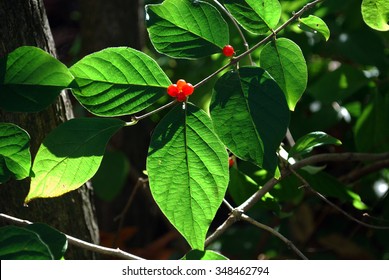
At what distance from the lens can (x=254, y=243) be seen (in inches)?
68.0

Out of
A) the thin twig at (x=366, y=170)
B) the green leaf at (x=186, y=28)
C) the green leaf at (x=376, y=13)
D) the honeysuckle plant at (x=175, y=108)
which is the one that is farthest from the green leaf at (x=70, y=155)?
the thin twig at (x=366, y=170)

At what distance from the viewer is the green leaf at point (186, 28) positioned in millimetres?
811

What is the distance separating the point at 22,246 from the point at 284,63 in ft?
1.24

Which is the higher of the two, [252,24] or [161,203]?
[252,24]

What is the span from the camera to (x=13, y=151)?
752 mm

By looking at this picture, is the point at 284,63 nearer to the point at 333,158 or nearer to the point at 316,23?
the point at 316,23

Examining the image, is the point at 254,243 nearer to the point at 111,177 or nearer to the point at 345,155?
the point at 111,177

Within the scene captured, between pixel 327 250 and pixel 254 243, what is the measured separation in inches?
9.3

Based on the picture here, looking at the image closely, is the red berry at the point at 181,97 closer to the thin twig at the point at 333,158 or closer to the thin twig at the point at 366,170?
the thin twig at the point at 333,158

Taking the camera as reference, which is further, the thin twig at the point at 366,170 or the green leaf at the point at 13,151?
the thin twig at the point at 366,170

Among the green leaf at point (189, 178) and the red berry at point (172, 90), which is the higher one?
the red berry at point (172, 90)

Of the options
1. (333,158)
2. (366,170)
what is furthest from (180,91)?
(366,170)

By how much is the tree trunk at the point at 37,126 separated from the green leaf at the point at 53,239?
8.8 inches

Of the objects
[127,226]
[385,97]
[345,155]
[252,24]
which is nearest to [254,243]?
[127,226]
